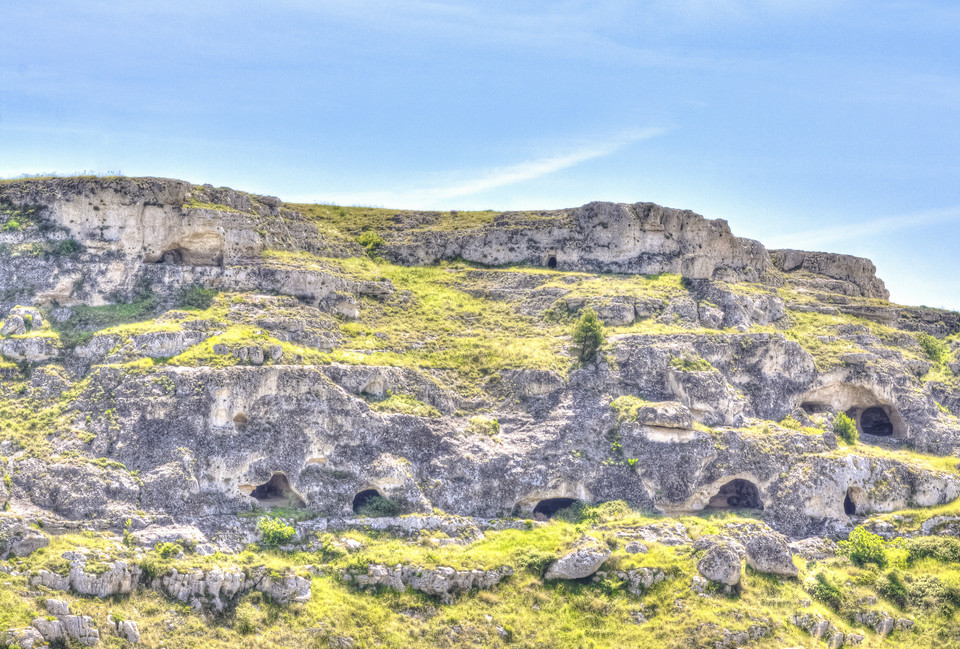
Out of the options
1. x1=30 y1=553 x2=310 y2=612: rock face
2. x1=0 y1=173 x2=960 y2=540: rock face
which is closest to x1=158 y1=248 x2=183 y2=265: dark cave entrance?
x1=0 y1=173 x2=960 y2=540: rock face

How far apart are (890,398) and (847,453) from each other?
7506 millimetres

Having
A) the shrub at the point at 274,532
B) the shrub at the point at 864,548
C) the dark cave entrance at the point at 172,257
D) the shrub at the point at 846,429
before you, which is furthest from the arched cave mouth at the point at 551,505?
the dark cave entrance at the point at 172,257

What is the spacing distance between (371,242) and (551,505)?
81.9 ft

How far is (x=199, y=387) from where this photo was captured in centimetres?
3819

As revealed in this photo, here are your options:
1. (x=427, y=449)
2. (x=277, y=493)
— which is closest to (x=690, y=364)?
(x=427, y=449)

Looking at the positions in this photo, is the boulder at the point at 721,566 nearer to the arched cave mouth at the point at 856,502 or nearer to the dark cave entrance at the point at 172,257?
the arched cave mouth at the point at 856,502

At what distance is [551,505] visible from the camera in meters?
41.5

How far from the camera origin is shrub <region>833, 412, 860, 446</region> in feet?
152

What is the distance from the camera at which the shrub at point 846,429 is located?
46188mm

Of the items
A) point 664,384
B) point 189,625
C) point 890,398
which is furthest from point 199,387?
point 890,398

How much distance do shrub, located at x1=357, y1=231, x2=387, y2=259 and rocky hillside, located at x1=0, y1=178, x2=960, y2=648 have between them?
1522 mm

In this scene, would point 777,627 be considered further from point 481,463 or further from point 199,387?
point 199,387

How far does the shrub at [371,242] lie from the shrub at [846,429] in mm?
31264

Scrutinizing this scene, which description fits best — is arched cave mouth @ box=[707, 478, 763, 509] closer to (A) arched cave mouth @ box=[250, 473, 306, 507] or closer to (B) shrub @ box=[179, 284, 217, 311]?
(A) arched cave mouth @ box=[250, 473, 306, 507]
